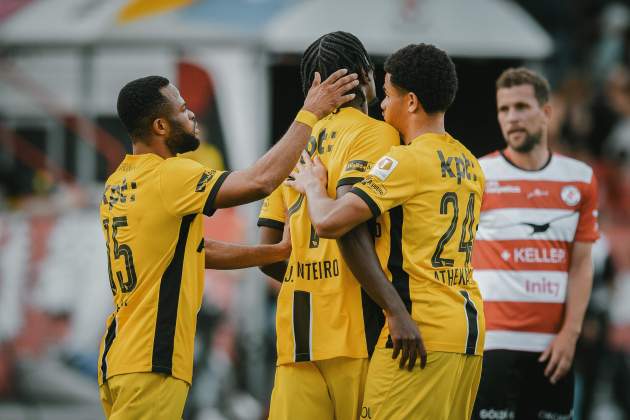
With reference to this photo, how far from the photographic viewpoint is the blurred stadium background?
11.0 m

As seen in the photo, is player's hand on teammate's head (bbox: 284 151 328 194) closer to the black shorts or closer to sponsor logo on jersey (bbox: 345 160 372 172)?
sponsor logo on jersey (bbox: 345 160 372 172)

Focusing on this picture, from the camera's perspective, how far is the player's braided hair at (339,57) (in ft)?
15.8

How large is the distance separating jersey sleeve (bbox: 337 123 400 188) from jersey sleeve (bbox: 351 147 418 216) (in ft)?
0.36

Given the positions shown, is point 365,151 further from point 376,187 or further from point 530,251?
point 530,251

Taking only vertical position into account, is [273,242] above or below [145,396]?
above

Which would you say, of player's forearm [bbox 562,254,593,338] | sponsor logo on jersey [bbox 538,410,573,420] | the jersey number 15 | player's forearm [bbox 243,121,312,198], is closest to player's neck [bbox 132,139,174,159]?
the jersey number 15

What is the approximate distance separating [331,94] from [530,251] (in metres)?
1.92

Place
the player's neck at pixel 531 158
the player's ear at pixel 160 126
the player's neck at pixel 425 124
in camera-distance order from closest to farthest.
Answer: the player's neck at pixel 425 124, the player's ear at pixel 160 126, the player's neck at pixel 531 158

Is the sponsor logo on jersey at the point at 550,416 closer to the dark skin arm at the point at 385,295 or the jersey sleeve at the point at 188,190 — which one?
the dark skin arm at the point at 385,295

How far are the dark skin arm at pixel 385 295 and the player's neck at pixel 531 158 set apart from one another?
204 cm

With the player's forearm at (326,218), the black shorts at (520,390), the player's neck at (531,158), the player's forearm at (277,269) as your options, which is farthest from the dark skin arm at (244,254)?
the player's neck at (531,158)

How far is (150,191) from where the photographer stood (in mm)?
4816

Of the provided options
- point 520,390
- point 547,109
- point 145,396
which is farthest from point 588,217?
point 145,396

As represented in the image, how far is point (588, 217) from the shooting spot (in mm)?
6098
